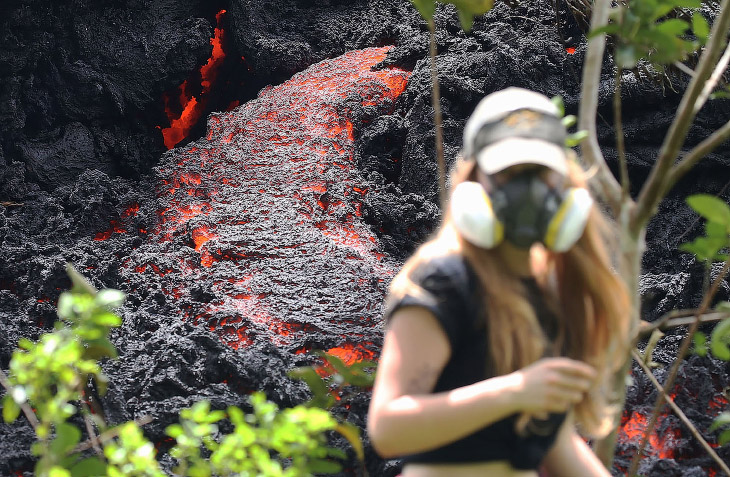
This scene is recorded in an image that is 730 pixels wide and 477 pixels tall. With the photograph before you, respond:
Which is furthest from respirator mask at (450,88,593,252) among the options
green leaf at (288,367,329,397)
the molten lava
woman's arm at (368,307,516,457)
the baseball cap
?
the molten lava

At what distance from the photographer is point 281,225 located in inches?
102

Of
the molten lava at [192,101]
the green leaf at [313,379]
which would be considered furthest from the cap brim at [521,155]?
the molten lava at [192,101]

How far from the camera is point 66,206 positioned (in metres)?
2.71

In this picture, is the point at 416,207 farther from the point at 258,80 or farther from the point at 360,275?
the point at 258,80

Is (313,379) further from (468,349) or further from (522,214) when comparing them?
(522,214)

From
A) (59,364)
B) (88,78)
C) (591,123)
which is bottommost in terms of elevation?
(59,364)

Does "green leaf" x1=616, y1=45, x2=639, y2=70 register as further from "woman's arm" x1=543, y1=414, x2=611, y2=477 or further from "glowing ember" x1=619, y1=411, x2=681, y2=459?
"glowing ember" x1=619, y1=411, x2=681, y2=459

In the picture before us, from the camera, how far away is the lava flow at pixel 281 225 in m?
2.24

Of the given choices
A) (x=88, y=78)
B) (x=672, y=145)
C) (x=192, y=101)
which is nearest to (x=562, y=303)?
(x=672, y=145)

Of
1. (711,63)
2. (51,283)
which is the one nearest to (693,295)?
(711,63)

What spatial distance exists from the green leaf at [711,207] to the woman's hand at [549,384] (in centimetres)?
51

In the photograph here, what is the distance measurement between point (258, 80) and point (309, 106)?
0.66 m

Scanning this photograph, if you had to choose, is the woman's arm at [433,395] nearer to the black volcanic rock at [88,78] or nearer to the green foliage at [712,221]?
the green foliage at [712,221]

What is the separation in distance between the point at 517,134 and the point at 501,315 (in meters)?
0.28
